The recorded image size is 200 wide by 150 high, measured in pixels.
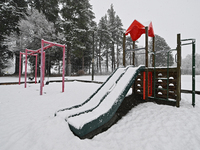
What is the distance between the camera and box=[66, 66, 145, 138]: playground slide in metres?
2.50

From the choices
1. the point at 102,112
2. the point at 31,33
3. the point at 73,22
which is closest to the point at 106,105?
the point at 102,112

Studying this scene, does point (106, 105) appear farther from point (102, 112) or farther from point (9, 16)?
point (9, 16)

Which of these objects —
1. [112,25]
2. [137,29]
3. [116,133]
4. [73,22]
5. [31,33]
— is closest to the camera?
[116,133]

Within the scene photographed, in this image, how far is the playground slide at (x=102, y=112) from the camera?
2.50m

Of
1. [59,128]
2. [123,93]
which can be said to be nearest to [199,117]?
[123,93]

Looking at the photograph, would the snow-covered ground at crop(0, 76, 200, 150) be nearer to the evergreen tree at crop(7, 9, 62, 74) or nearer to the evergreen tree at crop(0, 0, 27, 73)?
the evergreen tree at crop(7, 9, 62, 74)

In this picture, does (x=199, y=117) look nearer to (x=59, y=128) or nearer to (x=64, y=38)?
(x=59, y=128)

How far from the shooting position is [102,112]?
2.95 metres

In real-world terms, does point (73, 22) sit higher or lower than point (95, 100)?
higher

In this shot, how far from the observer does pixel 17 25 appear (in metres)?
17.0

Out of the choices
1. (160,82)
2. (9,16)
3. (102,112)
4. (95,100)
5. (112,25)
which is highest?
(112,25)

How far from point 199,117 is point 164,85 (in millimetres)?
1383

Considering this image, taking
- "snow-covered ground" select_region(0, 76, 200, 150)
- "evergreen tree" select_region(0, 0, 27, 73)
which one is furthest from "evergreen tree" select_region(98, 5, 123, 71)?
"snow-covered ground" select_region(0, 76, 200, 150)

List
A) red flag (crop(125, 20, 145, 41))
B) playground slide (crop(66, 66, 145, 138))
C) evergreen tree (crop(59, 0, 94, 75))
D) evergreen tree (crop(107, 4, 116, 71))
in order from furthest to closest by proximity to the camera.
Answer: evergreen tree (crop(107, 4, 116, 71)) < evergreen tree (crop(59, 0, 94, 75)) < red flag (crop(125, 20, 145, 41)) < playground slide (crop(66, 66, 145, 138))
